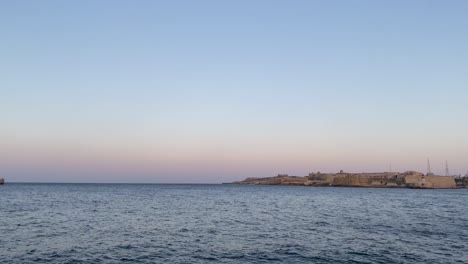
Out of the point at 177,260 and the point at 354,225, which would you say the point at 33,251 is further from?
the point at 354,225

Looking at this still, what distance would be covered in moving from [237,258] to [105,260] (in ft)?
37.7

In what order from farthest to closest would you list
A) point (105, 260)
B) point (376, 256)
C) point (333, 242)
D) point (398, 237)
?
1. point (398, 237)
2. point (333, 242)
3. point (376, 256)
4. point (105, 260)

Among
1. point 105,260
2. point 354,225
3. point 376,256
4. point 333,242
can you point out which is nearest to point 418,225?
point 354,225

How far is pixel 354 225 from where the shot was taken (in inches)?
2264

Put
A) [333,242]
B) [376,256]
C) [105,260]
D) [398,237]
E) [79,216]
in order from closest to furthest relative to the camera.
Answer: [105,260] < [376,256] < [333,242] < [398,237] < [79,216]

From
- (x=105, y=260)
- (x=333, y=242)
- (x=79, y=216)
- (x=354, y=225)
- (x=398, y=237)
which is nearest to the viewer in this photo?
(x=105, y=260)

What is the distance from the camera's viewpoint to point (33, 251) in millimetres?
36188

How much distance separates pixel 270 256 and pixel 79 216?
43085 mm

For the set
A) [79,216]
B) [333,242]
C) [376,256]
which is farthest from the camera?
[79,216]

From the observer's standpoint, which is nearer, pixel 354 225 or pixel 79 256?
pixel 79 256

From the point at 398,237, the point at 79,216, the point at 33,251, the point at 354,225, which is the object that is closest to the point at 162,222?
the point at 79,216

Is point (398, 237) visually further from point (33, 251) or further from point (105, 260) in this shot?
point (33, 251)

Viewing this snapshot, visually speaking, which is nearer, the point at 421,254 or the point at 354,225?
the point at 421,254

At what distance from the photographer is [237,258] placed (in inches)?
1355
